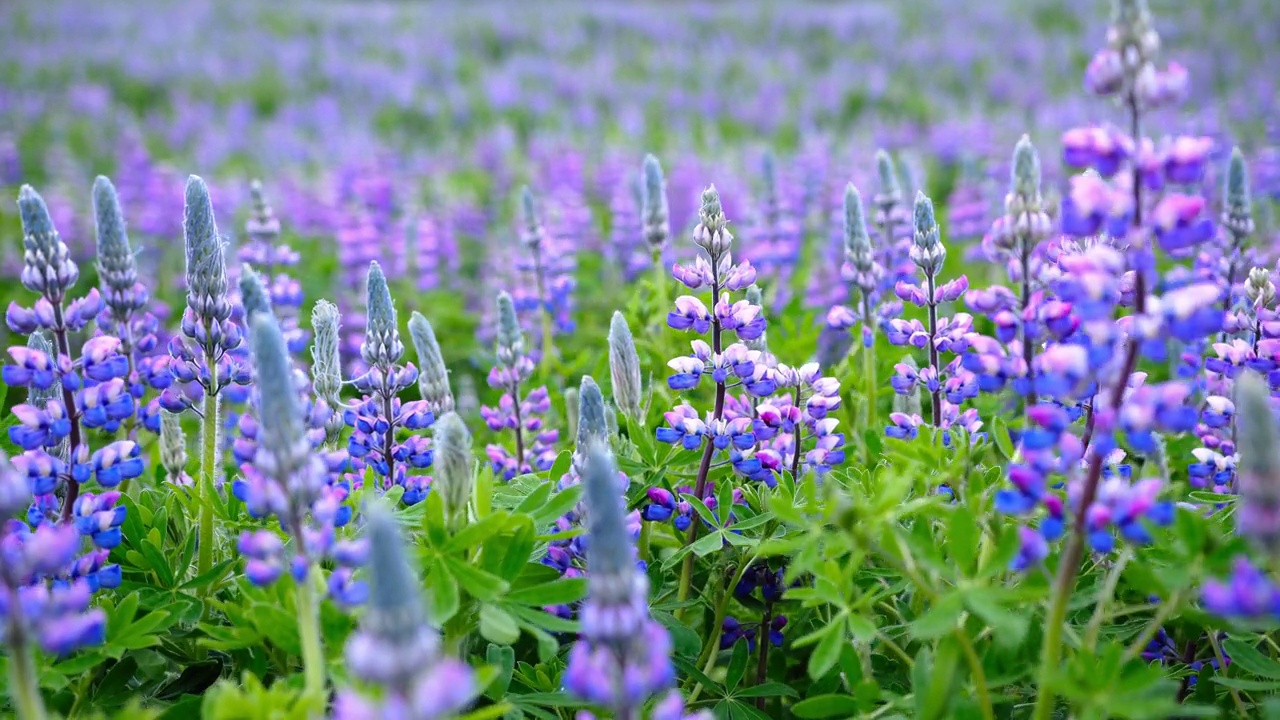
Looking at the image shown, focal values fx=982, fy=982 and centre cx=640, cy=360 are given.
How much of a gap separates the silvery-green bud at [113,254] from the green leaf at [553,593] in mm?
1271

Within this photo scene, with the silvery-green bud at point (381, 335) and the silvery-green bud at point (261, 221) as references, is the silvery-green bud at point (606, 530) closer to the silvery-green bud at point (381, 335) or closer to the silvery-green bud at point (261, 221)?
the silvery-green bud at point (381, 335)

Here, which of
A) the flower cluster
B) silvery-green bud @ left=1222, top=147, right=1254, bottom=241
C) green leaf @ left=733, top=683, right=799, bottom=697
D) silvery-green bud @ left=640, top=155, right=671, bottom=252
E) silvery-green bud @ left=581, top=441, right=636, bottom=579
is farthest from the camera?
silvery-green bud @ left=640, top=155, right=671, bottom=252

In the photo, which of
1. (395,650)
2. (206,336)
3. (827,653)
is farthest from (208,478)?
(827,653)

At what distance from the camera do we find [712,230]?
245cm

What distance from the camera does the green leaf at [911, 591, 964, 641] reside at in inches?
65.6

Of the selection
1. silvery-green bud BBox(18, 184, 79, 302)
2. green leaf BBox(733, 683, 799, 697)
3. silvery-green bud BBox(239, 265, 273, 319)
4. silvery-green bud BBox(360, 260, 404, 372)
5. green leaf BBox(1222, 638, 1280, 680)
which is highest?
silvery-green bud BBox(18, 184, 79, 302)

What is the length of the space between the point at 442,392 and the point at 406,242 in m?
3.01

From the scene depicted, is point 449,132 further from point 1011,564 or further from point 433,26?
point 1011,564

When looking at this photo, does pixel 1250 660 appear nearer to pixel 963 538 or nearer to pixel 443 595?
pixel 963 538

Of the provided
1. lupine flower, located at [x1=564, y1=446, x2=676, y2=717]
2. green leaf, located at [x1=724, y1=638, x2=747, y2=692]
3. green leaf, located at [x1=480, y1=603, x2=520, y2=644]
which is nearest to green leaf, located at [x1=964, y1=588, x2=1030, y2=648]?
lupine flower, located at [x1=564, y1=446, x2=676, y2=717]

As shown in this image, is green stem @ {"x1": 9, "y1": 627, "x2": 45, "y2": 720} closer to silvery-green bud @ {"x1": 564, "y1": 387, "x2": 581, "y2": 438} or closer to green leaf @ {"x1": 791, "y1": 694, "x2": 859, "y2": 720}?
green leaf @ {"x1": 791, "y1": 694, "x2": 859, "y2": 720}

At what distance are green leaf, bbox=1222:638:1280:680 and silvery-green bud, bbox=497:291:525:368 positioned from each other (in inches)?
79.8

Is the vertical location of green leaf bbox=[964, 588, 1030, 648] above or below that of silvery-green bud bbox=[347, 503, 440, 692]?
below

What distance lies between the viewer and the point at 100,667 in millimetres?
2186
